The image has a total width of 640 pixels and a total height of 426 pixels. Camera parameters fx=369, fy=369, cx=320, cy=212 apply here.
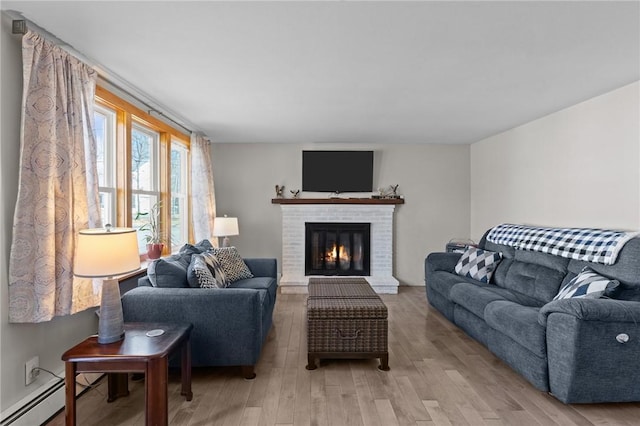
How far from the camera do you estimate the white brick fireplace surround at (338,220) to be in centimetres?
577

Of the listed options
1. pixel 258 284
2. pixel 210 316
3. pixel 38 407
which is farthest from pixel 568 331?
pixel 38 407

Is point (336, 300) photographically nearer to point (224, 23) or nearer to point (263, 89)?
point (263, 89)

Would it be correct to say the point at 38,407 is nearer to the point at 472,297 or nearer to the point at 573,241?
A: the point at 472,297

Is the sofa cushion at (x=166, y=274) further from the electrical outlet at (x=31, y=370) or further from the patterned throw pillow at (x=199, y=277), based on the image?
the electrical outlet at (x=31, y=370)

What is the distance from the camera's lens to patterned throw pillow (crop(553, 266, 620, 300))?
2594 millimetres

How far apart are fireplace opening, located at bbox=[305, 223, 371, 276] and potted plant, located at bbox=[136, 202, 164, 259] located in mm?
2356

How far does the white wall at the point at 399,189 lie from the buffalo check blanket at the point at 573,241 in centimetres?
166

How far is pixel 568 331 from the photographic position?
228 centimetres

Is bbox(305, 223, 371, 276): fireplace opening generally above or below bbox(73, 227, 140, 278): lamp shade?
below

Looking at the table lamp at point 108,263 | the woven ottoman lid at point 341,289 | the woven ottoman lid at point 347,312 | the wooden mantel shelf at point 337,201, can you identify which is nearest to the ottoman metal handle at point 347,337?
the woven ottoman lid at point 347,312

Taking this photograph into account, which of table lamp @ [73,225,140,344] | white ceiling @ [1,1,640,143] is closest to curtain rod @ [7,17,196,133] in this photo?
white ceiling @ [1,1,640,143]

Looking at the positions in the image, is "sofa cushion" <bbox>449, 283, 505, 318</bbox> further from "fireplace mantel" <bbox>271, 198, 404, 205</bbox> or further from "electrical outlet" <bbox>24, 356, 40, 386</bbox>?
"electrical outlet" <bbox>24, 356, 40, 386</bbox>

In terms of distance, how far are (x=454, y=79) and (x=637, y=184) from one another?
174cm

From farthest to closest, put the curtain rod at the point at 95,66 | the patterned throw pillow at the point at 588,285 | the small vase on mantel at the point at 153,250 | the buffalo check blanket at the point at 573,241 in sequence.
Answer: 1. the small vase on mantel at the point at 153,250
2. the buffalo check blanket at the point at 573,241
3. the patterned throw pillow at the point at 588,285
4. the curtain rod at the point at 95,66
